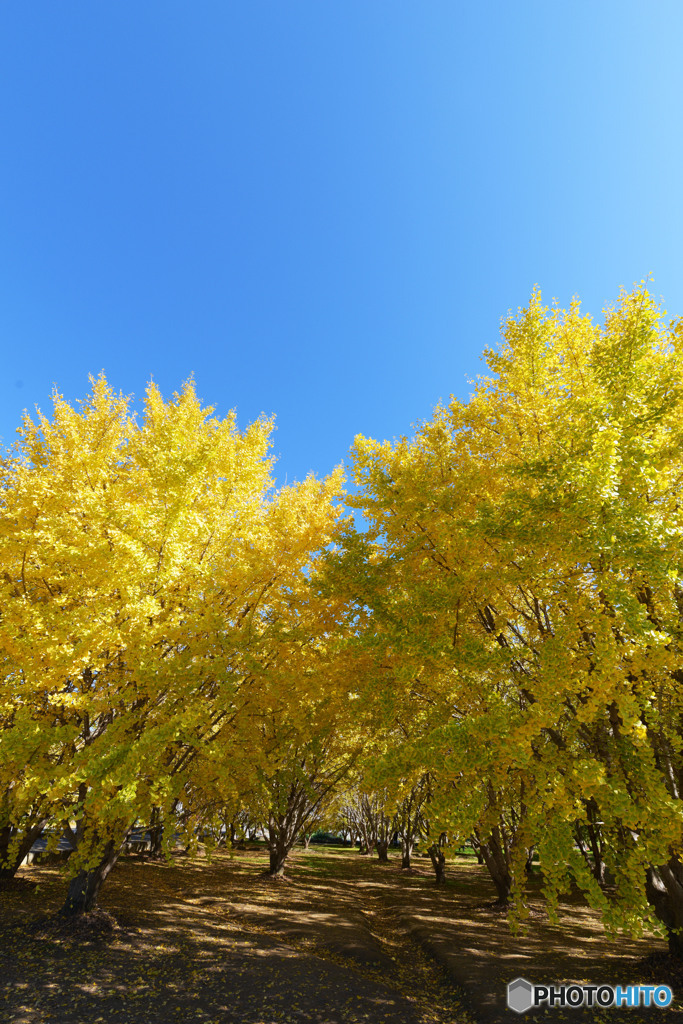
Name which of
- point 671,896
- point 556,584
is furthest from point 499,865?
point 556,584

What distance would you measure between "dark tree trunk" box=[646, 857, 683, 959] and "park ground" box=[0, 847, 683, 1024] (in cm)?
45

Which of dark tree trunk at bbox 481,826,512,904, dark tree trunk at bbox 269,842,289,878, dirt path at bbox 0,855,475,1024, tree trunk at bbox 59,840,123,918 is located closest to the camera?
dirt path at bbox 0,855,475,1024

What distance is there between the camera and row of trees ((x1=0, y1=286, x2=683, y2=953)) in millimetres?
6242

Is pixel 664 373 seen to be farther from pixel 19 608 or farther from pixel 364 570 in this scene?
pixel 19 608

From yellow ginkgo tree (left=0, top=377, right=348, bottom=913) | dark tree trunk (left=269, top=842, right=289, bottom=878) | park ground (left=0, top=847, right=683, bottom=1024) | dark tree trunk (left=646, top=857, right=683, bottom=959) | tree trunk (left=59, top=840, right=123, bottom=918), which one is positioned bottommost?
dark tree trunk (left=269, top=842, right=289, bottom=878)

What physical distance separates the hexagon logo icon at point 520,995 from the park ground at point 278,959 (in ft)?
0.59

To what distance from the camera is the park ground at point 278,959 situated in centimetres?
677

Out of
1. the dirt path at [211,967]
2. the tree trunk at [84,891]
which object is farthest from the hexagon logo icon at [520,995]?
the tree trunk at [84,891]

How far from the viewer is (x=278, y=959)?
8.86m

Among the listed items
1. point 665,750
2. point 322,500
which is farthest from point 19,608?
point 665,750

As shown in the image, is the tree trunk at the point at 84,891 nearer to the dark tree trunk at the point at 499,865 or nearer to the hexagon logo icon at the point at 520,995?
the hexagon logo icon at the point at 520,995

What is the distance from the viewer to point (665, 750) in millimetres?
8289

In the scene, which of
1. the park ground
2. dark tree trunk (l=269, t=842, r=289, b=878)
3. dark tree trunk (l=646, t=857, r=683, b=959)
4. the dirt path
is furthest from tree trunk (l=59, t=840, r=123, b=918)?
dark tree trunk (l=646, t=857, r=683, b=959)

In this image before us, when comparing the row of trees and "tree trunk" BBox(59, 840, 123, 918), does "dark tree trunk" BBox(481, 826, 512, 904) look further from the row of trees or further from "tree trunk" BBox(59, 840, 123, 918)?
"tree trunk" BBox(59, 840, 123, 918)
